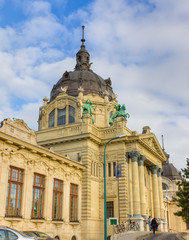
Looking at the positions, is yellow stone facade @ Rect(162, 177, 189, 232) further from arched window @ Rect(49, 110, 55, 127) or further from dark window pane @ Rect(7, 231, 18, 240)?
dark window pane @ Rect(7, 231, 18, 240)

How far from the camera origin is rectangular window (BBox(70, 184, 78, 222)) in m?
35.8

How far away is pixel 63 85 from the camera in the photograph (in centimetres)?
5359

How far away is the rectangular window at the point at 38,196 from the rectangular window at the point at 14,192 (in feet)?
6.65

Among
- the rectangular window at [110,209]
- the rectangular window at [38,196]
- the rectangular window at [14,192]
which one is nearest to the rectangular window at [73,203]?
the rectangular window at [110,209]

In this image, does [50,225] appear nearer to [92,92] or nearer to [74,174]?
[74,174]

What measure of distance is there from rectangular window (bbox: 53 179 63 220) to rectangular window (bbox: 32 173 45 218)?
80.9 inches

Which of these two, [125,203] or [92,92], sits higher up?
[92,92]

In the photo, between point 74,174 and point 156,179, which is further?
point 156,179

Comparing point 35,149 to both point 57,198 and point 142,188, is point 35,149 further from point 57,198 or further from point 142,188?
point 142,188

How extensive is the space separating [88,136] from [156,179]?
16.2 metres

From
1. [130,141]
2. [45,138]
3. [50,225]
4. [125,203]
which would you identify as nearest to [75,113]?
[45,138]

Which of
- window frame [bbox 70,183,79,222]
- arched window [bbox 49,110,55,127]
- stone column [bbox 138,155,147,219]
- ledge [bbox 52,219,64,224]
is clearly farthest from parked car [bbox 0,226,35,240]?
arched window [bbox 49,110,55,127]

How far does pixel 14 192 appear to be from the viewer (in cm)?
2773

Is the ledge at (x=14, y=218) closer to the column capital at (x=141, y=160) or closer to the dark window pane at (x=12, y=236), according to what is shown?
the dark window pane at (x=12, y=236)
